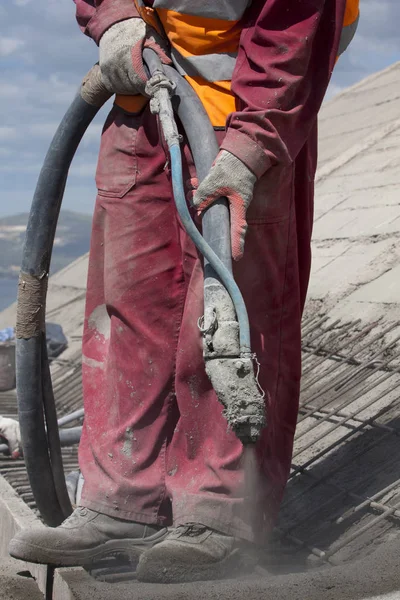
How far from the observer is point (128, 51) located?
96.3 inches

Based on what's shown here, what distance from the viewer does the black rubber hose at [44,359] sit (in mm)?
2742

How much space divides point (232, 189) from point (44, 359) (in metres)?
0.92

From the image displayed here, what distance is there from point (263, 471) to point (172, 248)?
0.63 metres

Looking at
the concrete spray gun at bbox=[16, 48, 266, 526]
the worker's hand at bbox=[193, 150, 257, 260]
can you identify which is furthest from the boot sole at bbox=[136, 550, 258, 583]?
the worker's hand at bbox=[193, 150, 257, 260]

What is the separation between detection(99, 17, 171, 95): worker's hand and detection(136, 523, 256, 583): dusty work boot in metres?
1.14

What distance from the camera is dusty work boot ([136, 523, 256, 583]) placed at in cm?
224

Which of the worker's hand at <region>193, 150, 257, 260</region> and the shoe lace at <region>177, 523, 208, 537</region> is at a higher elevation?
the worker's hand at <region>193, 150, 257, 260</region>

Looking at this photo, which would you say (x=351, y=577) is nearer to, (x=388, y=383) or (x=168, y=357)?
(x=168, y=357)

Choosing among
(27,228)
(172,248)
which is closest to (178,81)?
(172,248)

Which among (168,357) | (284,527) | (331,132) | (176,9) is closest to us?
(176,9)

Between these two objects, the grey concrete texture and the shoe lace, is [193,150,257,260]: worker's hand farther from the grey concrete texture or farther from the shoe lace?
the grey concrete texture

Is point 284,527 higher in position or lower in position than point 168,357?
lower

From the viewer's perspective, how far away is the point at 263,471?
2439 mm

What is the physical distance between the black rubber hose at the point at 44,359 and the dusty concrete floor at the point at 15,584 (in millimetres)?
297
